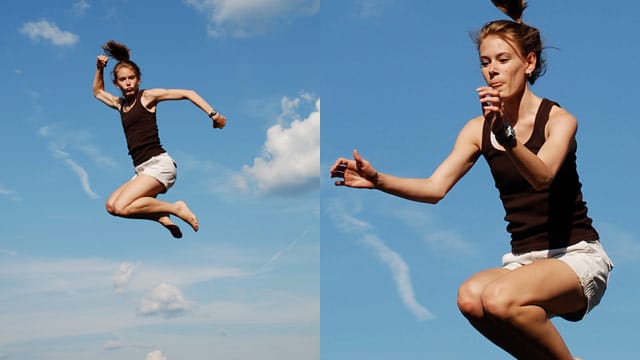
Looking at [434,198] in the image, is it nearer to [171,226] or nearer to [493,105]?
[493,105]

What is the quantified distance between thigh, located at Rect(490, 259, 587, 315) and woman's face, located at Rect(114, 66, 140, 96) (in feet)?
21.1

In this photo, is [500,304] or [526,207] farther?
[526,207]

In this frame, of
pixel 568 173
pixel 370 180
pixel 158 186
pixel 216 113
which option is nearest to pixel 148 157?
pixel 158 186

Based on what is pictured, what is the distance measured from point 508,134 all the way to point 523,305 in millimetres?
1148

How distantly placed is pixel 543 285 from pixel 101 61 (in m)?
7.41

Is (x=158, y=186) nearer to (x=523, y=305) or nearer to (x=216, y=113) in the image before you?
(x=216, y=113)

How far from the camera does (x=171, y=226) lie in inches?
412

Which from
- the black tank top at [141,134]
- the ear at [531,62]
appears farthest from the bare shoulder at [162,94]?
the ear at [531,62]

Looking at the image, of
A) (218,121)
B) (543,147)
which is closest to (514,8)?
(543,147)

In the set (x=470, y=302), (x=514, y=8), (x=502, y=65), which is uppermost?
(x=514, y=8)

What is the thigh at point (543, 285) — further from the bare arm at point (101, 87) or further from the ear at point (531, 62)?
the bare arm at point (101, 87)

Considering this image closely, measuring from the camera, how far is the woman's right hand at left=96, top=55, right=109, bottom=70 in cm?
1025

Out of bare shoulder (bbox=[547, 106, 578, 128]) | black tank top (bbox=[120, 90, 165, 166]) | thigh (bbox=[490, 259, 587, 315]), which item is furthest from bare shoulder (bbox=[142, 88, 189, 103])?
thigh (bbox=[490, 259, 587, 315])

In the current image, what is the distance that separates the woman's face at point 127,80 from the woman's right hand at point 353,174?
18.2 ft
